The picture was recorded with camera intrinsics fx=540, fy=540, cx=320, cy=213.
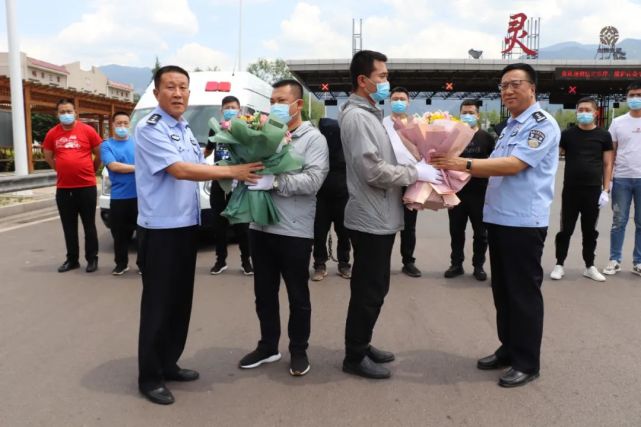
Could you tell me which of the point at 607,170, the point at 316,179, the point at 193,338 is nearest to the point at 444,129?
the point at 316,179

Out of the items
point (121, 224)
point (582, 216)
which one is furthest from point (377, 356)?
point (121, 224)

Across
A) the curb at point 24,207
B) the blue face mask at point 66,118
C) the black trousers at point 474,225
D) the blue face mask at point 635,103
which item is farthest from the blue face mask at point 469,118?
the curb at point 24,207

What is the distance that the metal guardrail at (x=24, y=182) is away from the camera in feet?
41.8

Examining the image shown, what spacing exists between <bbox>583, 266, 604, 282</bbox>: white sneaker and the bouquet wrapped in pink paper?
3574 millimetres

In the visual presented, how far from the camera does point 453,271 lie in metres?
6.41

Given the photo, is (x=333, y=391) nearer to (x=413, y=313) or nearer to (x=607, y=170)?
(x=413, y=313)

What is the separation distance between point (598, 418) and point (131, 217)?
5.48m

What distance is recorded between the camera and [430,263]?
713 centimetres

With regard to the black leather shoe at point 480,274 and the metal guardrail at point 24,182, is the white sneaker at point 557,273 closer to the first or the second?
the black leather shoe at point 480,274

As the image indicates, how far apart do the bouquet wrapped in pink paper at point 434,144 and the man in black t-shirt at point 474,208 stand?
9.02 ft

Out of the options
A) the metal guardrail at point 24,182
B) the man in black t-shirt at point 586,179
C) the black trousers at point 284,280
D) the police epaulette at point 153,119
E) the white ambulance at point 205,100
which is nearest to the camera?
the police epaulette at point 153,119

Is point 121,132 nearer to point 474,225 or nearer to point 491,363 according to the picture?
point 474,225

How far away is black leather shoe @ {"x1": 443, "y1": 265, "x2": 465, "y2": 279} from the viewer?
639 cm

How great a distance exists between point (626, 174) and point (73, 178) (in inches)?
264
